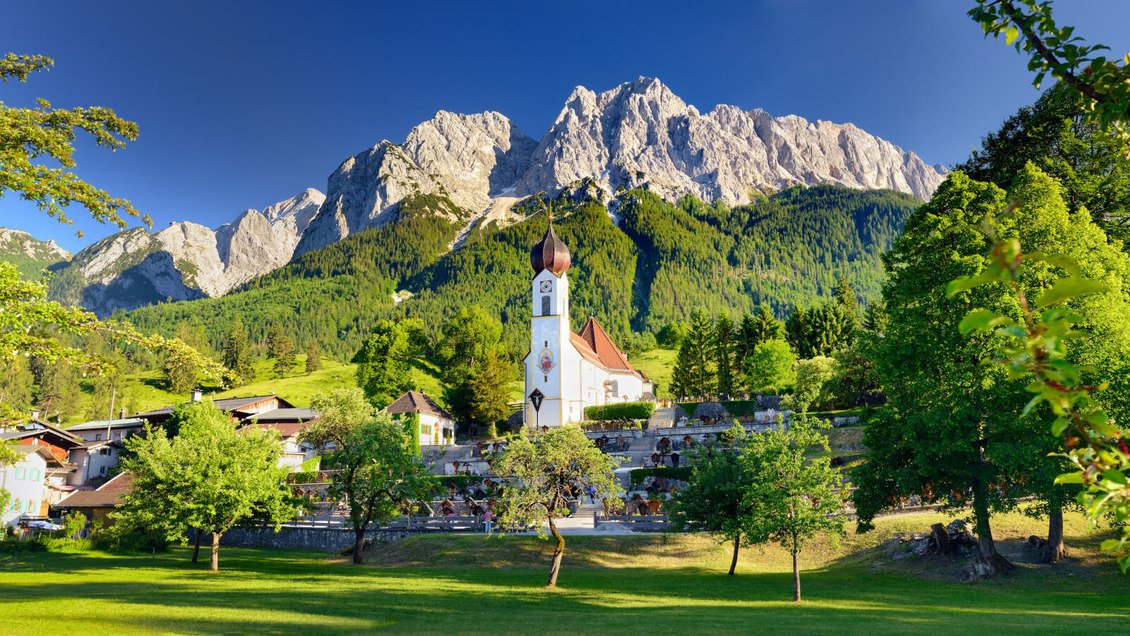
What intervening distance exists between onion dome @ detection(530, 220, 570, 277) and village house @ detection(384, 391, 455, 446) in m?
18.4

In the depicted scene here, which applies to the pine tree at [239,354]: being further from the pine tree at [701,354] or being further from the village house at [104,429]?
the pine tree at [701,354]

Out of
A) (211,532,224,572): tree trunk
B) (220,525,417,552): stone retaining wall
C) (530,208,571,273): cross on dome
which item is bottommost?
(220,525,417,552): stone retaining wall

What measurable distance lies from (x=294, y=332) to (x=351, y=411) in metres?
152

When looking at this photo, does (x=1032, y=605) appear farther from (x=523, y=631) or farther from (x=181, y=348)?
(x=181, y=348)

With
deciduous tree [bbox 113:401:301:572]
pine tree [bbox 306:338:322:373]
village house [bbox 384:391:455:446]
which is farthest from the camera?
pine tree [bbox 306:338:322:373]

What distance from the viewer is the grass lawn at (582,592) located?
18703 mm

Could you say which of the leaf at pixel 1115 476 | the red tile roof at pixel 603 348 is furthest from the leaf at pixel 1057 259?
the red tile roof at pixel 603 348

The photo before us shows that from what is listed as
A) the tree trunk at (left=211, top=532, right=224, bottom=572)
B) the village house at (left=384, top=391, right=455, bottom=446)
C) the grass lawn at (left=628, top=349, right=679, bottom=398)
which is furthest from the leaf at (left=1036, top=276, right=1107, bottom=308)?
the grass lawn at (left=628, top=349, right=679, bottom=398)

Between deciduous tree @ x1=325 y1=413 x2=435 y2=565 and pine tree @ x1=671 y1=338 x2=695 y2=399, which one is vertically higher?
pine tree @ x1=671 y1=338 x2=695 y2=399

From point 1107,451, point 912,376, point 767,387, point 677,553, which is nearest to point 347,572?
point 677,553

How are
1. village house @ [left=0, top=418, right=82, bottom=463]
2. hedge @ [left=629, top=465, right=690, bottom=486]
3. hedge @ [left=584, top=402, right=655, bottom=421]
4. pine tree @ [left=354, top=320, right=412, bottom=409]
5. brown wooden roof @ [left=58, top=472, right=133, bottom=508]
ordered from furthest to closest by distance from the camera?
pine tree @ [left=354, top=320, right=412, bottom=409] < hedge @ [left=584, top=402, right=655, bottom=421] < village house @ [left=0, top=418, right=82, bottom=463] < brown wooden roof @ [left=58, top=472, right=133, bottom=508] < hedge @ [left=629, top=465, right=690, bottom=486]

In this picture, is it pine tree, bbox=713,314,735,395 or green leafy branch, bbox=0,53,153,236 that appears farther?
pine tree, bbox=713,314,735,395

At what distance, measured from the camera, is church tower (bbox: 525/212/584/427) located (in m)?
73.5

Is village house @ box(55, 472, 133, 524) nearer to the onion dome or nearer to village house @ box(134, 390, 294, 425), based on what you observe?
village house @ box(134, 390, 294, 425)
